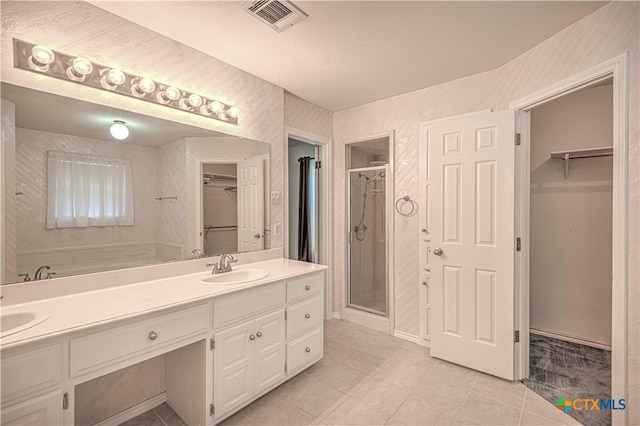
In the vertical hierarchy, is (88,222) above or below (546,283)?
above

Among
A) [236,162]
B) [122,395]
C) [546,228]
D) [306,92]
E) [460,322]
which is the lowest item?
[122,395]

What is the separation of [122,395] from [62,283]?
2.63ft

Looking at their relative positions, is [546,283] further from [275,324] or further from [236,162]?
[236,162]

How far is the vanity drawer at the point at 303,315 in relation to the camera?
208 cm

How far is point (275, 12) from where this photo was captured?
67.3 inches

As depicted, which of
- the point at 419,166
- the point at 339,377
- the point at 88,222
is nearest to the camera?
the point at 88,222

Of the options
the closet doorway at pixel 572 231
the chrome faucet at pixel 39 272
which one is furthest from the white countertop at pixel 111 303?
the closet doorway at pixel 572 231

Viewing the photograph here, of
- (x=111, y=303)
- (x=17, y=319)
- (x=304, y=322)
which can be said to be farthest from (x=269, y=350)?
(x=17, y=319)

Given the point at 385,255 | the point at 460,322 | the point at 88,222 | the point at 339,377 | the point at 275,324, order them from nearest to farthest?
the point at 88,222 < the point at 275,324 < the point at 339,377 < the point at 460,322 < the point at 385,255

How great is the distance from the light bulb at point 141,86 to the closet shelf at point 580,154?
138 inches

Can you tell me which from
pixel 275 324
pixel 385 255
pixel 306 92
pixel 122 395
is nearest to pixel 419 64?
pixel 306 92

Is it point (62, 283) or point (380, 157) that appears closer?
point (62, 283)

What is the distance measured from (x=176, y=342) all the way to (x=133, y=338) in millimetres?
217

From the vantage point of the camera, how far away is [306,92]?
2873 millimetres
